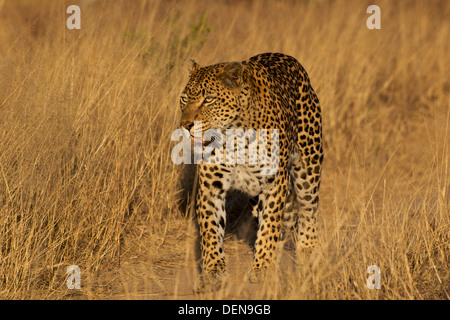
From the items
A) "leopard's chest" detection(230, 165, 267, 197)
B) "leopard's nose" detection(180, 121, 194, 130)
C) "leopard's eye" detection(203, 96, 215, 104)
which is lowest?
"leopard's chest" detection(230, 165, 267, 197)

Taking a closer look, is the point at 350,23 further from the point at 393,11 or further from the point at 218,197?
the point at 218,197

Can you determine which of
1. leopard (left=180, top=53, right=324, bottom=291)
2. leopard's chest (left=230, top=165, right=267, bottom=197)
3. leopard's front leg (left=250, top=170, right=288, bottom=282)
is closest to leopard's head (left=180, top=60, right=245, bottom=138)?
leopard (left=180, top=53, right=324, bottom=291)

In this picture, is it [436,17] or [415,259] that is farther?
[436,17]

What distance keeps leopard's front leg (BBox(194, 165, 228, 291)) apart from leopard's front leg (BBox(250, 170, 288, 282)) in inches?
10.4

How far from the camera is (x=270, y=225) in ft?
17.3

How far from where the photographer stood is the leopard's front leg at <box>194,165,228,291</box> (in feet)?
17.2

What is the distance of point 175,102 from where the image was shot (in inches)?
268

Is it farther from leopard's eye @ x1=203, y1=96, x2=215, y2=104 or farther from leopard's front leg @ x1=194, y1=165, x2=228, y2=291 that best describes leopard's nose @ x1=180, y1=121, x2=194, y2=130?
leopard's front leg @ x1=194, y1=165, x2=228, y2=291

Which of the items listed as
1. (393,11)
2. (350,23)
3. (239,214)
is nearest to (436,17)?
(393,11)

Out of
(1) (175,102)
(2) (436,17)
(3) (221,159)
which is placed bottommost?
(3) (221,159)

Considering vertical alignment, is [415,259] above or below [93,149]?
below

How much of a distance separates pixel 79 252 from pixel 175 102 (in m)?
1.91

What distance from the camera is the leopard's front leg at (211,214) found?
17.2 feet
